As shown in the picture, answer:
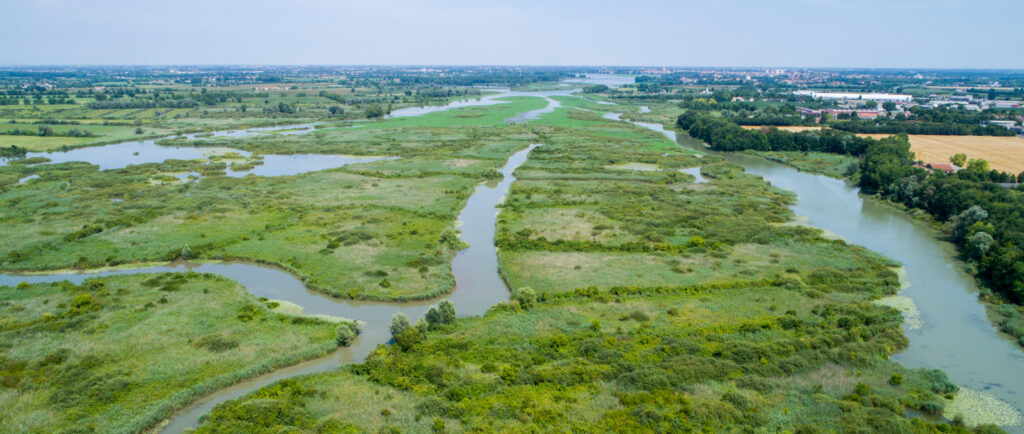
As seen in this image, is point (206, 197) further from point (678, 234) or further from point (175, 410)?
point (678, 234)

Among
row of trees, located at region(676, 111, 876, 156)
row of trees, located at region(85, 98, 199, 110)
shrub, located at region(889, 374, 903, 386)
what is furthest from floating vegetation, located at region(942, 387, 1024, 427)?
row of trees, located at region(85, 98, 199, 110)

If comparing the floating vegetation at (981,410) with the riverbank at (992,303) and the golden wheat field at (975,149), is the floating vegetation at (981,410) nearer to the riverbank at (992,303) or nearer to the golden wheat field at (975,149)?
the riverbank at (992,303)

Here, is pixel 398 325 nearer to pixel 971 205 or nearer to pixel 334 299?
pixel 334 299

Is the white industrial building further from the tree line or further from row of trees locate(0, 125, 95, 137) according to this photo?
row of trees locate(0, 125, 95, 137)

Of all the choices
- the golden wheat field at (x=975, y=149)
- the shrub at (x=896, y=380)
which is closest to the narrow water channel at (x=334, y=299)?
the shrub at (x=896, y=380)

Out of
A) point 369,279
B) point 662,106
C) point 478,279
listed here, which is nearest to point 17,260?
point 369,279

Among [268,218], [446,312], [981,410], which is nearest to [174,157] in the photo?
[268,218]
